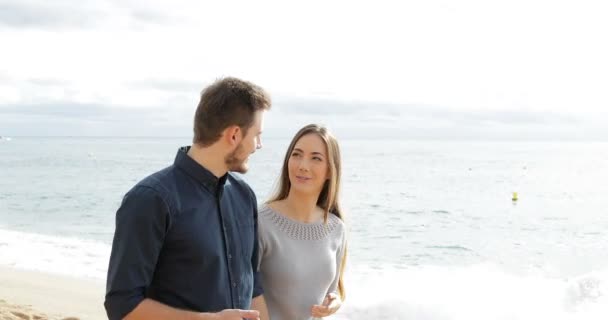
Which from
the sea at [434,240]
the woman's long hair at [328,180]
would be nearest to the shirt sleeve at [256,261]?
the woman's long hair at [328,180]

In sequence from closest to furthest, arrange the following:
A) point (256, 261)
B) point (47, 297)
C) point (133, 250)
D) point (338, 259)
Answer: point (133, 250) → point (256, 261) → point (338, 259) → point (47, 297)

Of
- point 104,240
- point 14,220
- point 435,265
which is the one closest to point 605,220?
point 435,265

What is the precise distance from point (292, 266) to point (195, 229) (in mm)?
1127

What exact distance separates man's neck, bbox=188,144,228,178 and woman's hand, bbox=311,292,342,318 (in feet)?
3.68

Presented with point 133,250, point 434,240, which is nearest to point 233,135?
point 133,250

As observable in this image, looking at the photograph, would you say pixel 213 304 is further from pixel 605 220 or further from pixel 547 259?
pixel 605 220

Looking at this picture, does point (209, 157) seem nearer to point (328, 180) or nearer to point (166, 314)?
point (166, 314)

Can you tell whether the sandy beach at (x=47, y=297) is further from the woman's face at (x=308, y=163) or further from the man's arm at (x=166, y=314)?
the man's arm at (x=166, y=314)

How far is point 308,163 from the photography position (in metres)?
3.45

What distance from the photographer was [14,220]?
70.1 feet

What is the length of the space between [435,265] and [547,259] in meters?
3.26

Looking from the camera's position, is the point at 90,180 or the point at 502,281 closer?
the point at 502,281

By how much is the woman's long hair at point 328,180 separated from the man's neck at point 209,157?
111 cm

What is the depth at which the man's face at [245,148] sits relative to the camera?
236 cm
